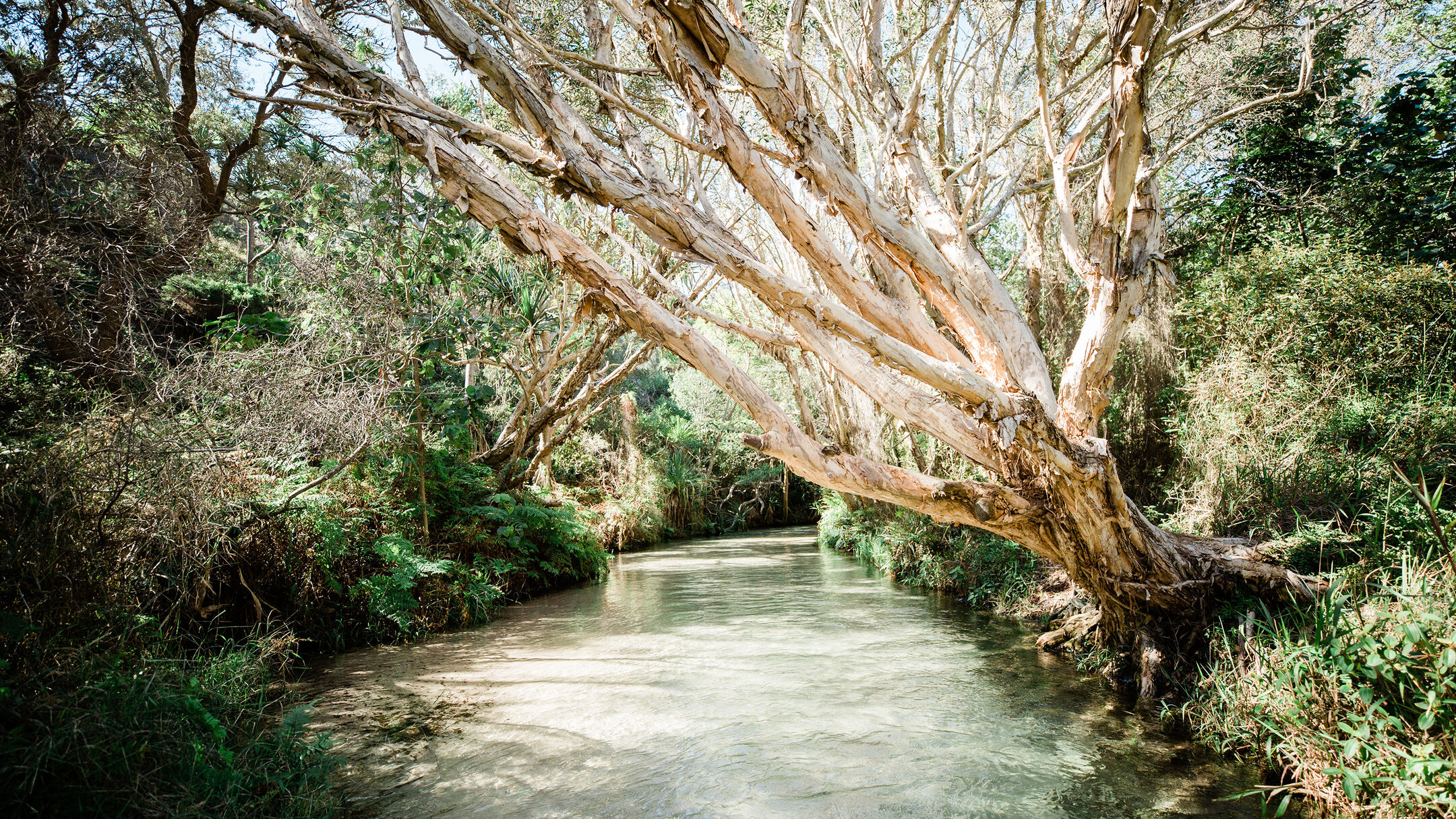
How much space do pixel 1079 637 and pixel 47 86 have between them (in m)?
8.65

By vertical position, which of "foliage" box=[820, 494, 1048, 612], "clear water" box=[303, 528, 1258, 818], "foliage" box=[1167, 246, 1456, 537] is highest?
"foliage" box=[1167, 246, 1456, 537]

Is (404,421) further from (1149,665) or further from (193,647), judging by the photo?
(1149,665)

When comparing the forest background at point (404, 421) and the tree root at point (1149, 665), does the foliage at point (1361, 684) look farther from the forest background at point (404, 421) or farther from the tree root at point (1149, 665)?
the tree root at point (1149, 665)

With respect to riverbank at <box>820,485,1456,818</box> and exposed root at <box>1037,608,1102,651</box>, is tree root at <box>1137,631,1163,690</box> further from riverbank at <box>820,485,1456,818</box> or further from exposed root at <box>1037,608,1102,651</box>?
exposed root at <box>1037,608,1102,651</box>

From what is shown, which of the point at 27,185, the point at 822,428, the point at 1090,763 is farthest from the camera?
the point at 822,428

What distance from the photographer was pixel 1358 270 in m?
5.69

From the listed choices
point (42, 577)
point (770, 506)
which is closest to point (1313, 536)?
point (42, 577)

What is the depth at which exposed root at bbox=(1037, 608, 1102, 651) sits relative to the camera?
18.9 feet

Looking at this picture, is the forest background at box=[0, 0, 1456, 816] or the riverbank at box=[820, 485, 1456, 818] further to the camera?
the forest background at box=[0, 0, 1456, 816]

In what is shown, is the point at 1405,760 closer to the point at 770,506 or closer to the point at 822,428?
the point at 822,428

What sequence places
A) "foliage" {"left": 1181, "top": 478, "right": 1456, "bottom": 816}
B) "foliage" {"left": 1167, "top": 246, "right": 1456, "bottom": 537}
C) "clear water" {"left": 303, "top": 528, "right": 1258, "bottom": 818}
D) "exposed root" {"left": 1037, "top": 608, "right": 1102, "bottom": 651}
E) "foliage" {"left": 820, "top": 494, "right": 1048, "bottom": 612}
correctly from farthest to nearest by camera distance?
"foliage" {"left": 820, "top": 494, "right": 1048, "bottom": 612}
"exposed root" {"left": 1037, "top": 608, "right": 1102, "bottom": 651}
"foliage" {"left": 1167, "top": 246, "right": 1456, "bottom": 537}
"clear water" {"left": 303, "top": 528, "right": 1258, "bottom": 818}
"foliage" {"left": 1181, "top": 478, "right": 1456, "bottom": 816}

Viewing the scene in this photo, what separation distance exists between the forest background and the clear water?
51 centimetres

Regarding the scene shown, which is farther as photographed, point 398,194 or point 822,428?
point 822,428

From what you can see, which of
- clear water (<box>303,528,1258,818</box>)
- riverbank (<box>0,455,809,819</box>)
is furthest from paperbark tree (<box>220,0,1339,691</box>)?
riverbank (<box>0,455,809,819</box>)
